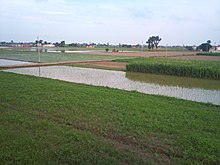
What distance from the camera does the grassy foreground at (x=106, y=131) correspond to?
196 inches

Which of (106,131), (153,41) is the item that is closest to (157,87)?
(106,131)

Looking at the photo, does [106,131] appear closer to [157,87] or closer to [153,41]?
[157,87]

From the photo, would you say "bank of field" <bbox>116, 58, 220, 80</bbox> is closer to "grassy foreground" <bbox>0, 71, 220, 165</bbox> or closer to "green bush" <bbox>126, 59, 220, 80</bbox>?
"green bush" <bbox>126, 59, 220, 80</bbox>

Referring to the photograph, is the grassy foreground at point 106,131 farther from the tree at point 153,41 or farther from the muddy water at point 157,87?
the tree at point 153,41

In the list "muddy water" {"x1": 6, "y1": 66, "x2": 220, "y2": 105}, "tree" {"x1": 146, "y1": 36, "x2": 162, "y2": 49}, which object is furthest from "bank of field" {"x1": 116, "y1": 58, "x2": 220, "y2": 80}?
"tree" {"x1": 146, "y1": 36, "x2": 162, "y2": 49}

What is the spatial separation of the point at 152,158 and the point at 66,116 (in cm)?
359

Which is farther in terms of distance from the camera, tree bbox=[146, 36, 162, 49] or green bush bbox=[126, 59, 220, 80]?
tree bbox=[146, 36, 162, 49]

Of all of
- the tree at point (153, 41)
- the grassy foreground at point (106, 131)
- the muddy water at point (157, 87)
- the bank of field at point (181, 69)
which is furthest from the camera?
the tree at point (153, 41)

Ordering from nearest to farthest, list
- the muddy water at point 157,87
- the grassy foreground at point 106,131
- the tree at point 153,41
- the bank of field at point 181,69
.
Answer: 1. the grassy foreground at point 106,131
2. the muddy water at point 157,87
3. the bank of field at point 181,69
4. the tree at point 153,41

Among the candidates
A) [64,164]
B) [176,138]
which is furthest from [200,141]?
[64,164]

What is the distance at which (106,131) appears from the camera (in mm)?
6531

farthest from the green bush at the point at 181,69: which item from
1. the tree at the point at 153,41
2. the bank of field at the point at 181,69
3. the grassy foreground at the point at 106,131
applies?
the tree at the point at 153,41

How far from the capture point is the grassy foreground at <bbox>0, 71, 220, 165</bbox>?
498cm

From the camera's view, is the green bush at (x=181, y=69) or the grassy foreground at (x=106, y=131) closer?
the grassy foreground at (x=106, y=131)
